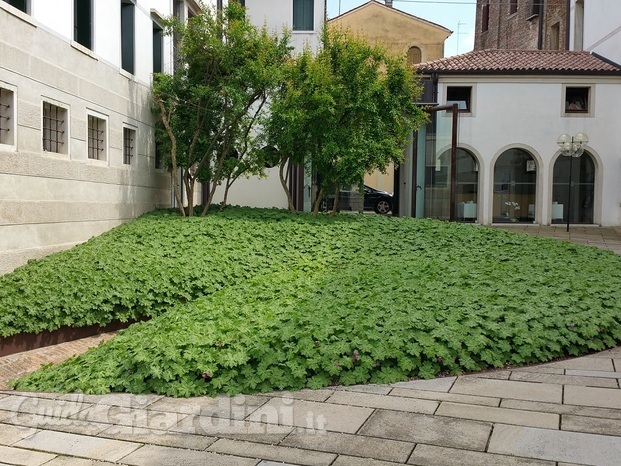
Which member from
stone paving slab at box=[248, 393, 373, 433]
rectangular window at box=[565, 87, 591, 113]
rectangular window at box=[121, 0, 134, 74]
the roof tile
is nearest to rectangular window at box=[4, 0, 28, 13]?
rectangular window at box=[121, 0, 134, 74]

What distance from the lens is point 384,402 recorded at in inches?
199

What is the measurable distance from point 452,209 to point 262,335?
14.7m

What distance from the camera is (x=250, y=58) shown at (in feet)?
53.6

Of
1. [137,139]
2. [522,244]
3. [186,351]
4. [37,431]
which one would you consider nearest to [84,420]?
[37,431]

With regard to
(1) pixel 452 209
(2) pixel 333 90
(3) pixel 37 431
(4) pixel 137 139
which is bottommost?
(3) pixel 37 431

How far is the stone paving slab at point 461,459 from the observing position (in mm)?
3834

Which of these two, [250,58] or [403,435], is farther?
[250,58]

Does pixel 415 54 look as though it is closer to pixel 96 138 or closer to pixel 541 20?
pixel 541 20

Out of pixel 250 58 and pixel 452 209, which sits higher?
pixel 250 58

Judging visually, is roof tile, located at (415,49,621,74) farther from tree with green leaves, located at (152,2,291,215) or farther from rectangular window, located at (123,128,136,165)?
rectangular window, located at (123,128,136,165)

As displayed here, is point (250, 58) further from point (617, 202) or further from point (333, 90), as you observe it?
point (617, 202)

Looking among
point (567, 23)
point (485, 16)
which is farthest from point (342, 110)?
point (485, 16)

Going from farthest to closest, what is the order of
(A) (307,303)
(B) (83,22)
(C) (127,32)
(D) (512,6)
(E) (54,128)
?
(D) (512,6)
(C) (127,32)
(B) (83,22)
(E) (54,128)
(A) (307,303)

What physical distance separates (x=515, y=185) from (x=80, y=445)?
23.7 metres
